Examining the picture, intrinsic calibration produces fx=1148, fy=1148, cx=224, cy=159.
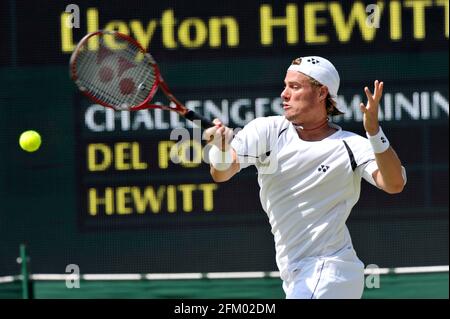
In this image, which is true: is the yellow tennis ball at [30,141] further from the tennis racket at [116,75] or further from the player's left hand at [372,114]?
the player's left hand at [372,114]

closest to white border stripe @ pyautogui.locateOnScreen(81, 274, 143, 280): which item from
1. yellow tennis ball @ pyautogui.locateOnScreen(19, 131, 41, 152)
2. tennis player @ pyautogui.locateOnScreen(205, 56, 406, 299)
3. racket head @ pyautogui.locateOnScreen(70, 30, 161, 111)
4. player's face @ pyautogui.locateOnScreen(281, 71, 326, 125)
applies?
yellow tennis ball @ pyautogui.locateOnScreen(19, 131, 41, 152)

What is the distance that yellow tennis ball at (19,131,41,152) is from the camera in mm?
7250

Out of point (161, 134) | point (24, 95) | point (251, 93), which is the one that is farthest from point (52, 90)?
point (251, 93)

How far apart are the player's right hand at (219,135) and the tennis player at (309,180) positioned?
17 cm

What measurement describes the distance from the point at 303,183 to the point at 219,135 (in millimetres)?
483

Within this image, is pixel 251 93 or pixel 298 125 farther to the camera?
pixel 251 93

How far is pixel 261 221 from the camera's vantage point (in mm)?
7207

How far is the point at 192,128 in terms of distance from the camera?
23.7ft

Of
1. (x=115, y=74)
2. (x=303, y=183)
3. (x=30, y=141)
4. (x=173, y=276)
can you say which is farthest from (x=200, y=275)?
(x=303, y=183)

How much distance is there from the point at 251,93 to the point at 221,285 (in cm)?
122

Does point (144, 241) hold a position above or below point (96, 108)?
below

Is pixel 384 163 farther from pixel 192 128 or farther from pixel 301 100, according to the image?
pixel 192 128
